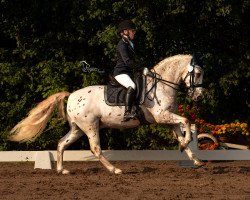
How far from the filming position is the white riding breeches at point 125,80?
1251cm

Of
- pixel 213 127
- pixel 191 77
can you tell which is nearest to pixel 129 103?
pixel 191 77

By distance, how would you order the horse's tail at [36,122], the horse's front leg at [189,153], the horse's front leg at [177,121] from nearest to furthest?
the horse's front leg at [177,121]
the horse's front leg at [189,153]
the horse's tail at [36,122]

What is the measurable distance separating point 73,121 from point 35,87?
18.2ft

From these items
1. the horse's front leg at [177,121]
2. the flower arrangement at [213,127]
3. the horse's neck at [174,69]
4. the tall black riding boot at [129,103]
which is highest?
the horse's neck at [174,69]

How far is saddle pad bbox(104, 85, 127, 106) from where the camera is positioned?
1269 centimetres

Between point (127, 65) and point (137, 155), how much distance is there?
2005mm

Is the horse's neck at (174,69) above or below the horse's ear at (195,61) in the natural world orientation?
below

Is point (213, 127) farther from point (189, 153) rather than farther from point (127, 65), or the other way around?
point (127, 65)

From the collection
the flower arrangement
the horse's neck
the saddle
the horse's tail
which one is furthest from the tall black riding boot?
the flower arrangement

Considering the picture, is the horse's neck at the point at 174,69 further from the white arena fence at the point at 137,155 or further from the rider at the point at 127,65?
the white arena fence at the point at 137,155

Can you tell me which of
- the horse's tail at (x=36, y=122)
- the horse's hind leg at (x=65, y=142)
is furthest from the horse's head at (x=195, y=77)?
the horse's tail at (x=36, y=122)

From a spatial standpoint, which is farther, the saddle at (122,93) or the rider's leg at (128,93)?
the saddle at (122,93)

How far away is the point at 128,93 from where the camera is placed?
489 inches

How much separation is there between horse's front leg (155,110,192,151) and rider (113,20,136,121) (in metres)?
0.48
